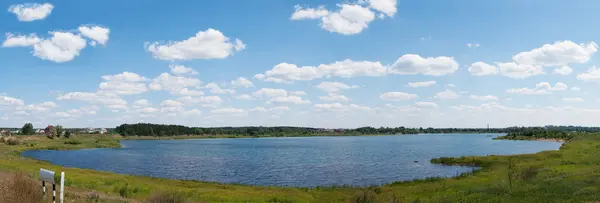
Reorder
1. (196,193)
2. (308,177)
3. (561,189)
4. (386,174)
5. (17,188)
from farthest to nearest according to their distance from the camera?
1. (386,174)
2. (308,177)
3. (196,193)
4. (561,189)
5. (17,188)

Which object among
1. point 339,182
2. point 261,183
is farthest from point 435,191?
point 261,183

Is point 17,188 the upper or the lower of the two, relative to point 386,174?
upper

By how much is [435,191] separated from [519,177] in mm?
12276

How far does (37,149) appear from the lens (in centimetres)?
16862

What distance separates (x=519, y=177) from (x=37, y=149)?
17600cm

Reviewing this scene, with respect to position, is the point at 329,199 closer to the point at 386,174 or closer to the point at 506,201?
the point at 506,201

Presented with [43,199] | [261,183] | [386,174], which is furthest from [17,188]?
[386,174]

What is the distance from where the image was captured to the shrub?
20.0m

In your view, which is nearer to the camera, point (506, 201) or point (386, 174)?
point (506, 201)

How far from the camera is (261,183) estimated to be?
236 ft

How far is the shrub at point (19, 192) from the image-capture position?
65.7 feet

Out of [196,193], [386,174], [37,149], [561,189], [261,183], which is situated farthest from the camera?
[37,149]

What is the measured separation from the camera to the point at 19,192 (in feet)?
67.8

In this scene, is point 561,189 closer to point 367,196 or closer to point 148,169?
point 367,196
